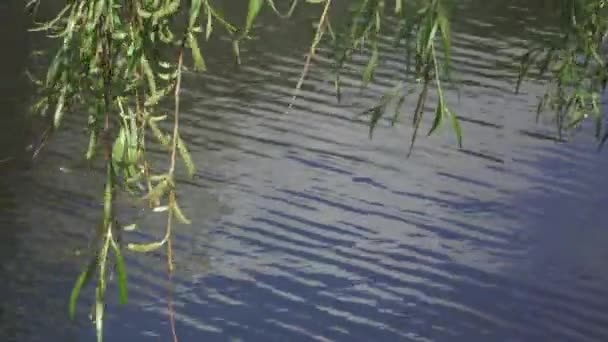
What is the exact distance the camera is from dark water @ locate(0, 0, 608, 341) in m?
8.69

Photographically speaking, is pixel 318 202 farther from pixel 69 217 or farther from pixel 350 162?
pixel 69 217

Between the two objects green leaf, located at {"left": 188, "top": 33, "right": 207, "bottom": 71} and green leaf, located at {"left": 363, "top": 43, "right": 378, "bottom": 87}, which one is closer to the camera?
green leaf, located at {"left": 188, "top": 33, "right": 207, "bottom": 71}

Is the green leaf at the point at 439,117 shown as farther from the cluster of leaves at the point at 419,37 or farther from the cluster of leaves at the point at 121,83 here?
the cluster of leaves at the point at 121,83

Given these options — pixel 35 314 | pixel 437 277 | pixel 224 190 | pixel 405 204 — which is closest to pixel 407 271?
pixel 437 277

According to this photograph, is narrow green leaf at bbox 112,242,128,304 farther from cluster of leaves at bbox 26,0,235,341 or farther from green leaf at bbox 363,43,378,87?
green leaf at bbox 363,43,378,87

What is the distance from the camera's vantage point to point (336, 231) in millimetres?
10188

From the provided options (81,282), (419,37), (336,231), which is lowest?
(336,231)

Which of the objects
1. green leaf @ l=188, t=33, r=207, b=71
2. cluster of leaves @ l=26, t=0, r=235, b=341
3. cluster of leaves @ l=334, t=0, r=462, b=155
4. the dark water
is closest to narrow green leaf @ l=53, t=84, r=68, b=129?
cluster of leaves @ l=26, t=0, r=235, b=341

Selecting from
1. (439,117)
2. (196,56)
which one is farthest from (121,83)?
(439,117)

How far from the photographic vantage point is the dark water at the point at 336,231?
342 inches

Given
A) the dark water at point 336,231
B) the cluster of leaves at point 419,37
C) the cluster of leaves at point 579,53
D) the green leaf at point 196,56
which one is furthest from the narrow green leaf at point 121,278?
the dark water at point 336,231

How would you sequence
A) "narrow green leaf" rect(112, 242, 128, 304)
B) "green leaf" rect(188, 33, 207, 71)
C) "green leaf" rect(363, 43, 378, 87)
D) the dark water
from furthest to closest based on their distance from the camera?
the dark water → "green leaf" rect(363, 43, 378, 87) → "green leaf" rect(188, 33, 207, 71) → "narrow green leaf" rect(112, 242, 128, 304)

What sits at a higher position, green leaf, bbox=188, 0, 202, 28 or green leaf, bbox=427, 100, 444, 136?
green leaf, bbox=188, 0, 202, 28

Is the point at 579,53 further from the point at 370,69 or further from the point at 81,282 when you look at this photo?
the point at 81,282
